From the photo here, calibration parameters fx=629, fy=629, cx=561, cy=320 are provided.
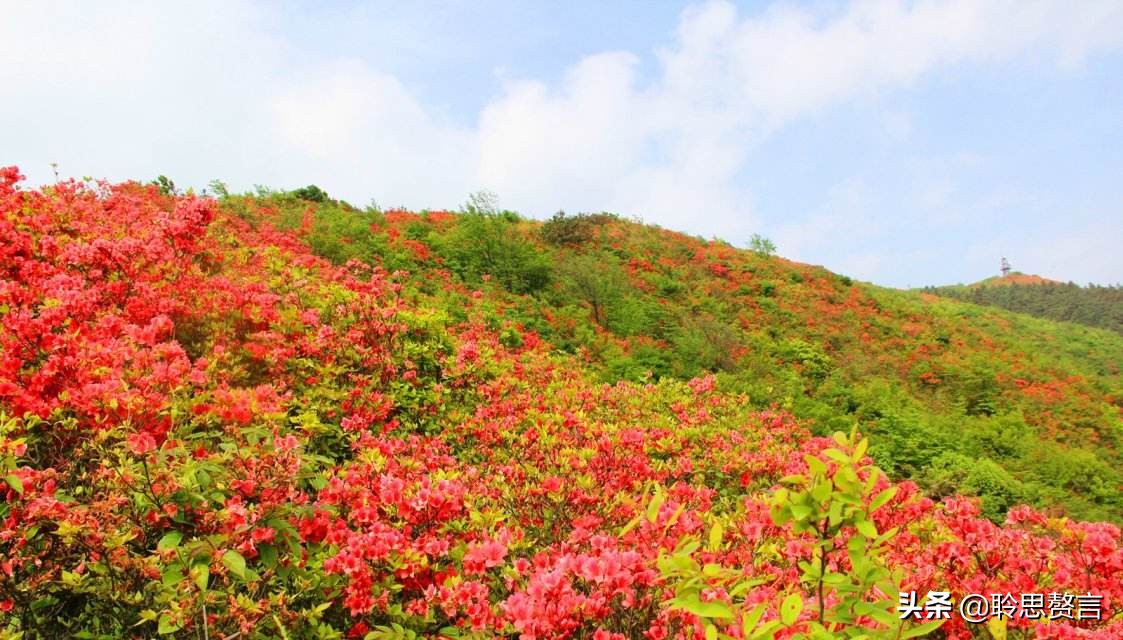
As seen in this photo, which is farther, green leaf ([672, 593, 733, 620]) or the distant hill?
the distant hill

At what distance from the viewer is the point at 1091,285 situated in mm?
47844

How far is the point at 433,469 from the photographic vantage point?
3.71 metres

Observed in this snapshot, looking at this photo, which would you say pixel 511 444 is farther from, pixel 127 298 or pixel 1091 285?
pixel 1091 285

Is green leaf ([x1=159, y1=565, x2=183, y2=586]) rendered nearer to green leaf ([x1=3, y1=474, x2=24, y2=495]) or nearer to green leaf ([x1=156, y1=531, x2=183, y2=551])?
green leaf ([x1=156, y1=531, x2=183, y2=551])

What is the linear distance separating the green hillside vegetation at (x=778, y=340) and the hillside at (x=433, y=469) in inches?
4.7

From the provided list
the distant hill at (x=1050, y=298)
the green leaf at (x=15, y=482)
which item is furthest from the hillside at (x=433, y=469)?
the distant hill at (x=1050, y=298)

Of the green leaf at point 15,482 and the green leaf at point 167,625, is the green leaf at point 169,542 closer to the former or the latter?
the green leaf at point 167,625

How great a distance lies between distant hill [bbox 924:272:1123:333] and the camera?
39250mm

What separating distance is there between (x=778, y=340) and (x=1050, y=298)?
4249 centimetres

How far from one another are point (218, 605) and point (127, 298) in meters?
3.56

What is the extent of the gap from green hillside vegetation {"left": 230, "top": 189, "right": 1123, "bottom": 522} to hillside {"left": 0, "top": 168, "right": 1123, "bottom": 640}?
4.7 inches

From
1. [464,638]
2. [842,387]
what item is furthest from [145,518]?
[842,387]

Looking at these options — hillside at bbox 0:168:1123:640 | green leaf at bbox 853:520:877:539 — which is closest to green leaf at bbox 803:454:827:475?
hillside at bbox 0:168:1123:640

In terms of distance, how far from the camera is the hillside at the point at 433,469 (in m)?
2.14
